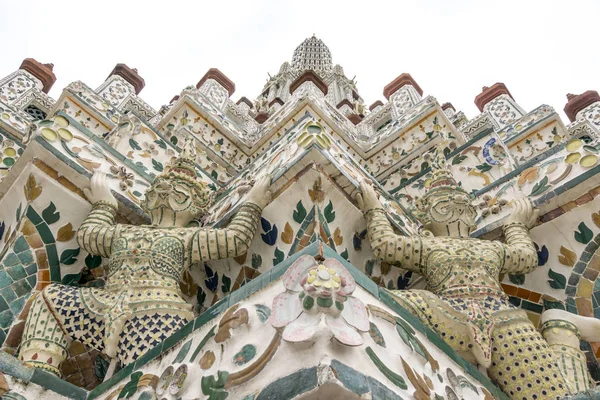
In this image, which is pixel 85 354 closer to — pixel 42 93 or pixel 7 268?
pixel 7 268

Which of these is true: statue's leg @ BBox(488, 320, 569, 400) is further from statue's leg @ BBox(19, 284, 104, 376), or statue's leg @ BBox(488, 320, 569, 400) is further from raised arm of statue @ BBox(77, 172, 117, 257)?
raised arm of statue @ BBox(77, 172, 117, 257)

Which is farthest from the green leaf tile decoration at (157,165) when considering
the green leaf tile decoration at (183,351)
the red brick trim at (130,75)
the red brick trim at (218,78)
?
the red brick trim at (130,75)

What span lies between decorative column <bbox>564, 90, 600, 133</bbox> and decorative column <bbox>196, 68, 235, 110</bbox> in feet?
19.0

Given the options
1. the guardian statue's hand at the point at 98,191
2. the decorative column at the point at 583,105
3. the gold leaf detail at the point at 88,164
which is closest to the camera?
the guardian statue's hand at the point at 98,191

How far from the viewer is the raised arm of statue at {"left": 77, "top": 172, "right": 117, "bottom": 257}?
349 centimetres

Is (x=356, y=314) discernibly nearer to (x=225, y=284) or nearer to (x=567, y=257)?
(x=225, y=284)

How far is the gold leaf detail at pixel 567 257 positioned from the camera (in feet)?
12.3

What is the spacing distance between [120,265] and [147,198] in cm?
68

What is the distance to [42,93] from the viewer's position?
10.1 metres

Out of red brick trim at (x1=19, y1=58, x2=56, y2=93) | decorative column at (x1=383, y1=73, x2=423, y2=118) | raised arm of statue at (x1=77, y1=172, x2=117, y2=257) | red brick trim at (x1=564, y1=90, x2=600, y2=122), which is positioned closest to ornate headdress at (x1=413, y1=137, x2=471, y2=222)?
raised arm of statue at (x1=77, y1=172, x2=117, y2=257)

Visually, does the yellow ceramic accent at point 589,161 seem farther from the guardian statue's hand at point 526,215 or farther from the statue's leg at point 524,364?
the statue's leg at point 524,364

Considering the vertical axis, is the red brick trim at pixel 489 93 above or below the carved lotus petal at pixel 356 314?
above

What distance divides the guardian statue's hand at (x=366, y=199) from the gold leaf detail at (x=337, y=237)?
237mm

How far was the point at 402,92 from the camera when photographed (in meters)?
10.7
